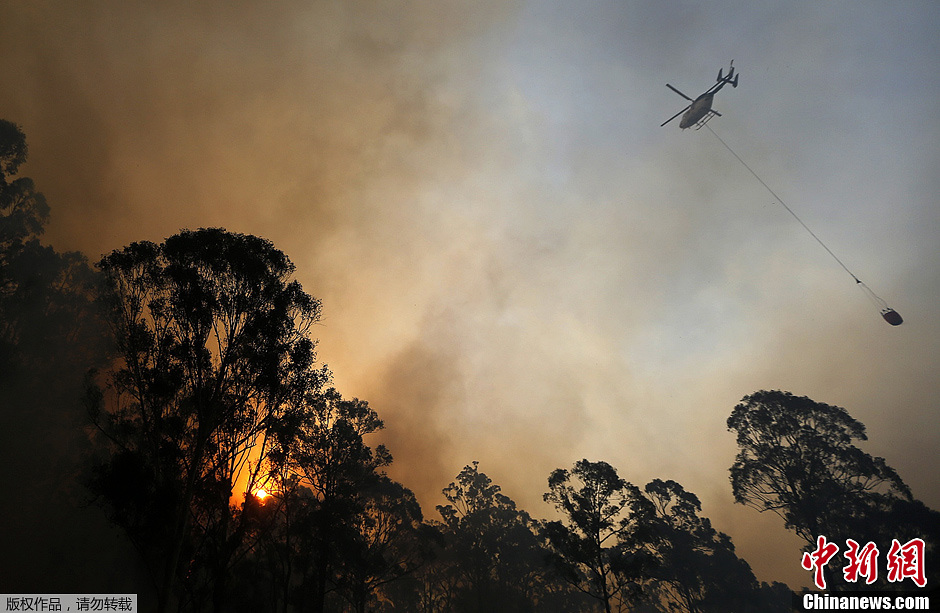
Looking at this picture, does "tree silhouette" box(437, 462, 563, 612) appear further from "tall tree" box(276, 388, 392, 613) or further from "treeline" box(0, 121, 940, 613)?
"tall tree" box(276, 388, 392, 613)

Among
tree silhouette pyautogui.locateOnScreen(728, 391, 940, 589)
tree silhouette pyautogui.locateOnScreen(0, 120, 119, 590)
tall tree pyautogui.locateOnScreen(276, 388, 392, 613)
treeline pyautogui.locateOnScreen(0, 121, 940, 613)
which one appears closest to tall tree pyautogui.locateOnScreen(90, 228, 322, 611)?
treeline pyautogui.locateOnScreen(0, 121, 940, 613)

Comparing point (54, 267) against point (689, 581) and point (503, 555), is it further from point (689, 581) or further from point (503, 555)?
point (689, 581)

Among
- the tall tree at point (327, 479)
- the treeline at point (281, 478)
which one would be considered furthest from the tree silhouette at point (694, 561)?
the tall tree at point (327, 479)

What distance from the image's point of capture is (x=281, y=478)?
28297 mm

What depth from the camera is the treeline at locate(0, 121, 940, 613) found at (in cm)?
1842

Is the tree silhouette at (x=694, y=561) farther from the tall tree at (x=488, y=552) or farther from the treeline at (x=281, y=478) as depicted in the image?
the tall tree at (x=488, y=552)

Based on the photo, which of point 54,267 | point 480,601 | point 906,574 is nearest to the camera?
point 906,574

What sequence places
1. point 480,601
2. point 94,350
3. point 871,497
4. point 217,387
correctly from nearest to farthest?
1. point 217,387
2. point 871,497
3. point 94,350
4. point 480,601

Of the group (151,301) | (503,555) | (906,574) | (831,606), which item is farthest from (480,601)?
(151,301)

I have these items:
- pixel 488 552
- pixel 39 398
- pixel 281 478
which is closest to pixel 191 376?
pixel 281 478

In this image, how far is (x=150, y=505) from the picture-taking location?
1819 cm

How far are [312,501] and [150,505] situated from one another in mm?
16887

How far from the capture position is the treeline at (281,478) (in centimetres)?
1842

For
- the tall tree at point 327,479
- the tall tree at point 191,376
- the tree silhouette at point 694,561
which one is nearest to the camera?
the tall tree at point 191,376
